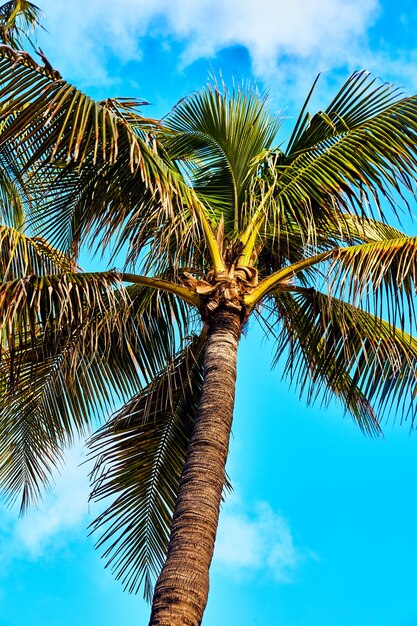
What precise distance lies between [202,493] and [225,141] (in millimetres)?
4702

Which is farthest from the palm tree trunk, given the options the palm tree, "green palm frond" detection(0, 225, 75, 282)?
"green palm frond" detection(0, 225, 75, 282)

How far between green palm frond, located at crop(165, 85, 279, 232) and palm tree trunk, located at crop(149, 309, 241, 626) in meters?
2.31

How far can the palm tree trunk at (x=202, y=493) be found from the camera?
14.9 ft

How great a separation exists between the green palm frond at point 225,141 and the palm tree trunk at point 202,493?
231 cm

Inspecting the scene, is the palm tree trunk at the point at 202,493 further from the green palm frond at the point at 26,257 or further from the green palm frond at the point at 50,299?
the green palm frond at the point at 26,257

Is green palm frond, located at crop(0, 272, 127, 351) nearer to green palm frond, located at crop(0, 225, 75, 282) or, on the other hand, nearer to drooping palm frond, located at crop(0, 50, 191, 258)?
drooping palm frond, located at crop(0, 50, 191, 258)

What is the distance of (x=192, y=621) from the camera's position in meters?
4.42

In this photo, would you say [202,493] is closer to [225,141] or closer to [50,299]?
[50,299]

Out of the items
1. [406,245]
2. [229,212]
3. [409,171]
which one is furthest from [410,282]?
[229,212]

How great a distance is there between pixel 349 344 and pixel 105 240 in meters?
2.77

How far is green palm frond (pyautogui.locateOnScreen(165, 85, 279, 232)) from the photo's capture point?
869 centimetres

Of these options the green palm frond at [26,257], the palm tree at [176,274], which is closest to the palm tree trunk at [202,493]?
the palm tree at [176,274]

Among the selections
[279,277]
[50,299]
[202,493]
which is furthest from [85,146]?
[202,493]

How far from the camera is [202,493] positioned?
17.5ft
